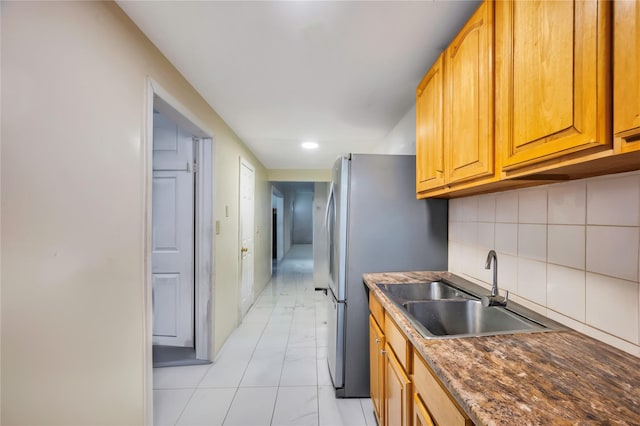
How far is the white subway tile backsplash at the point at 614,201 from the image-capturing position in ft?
2.54

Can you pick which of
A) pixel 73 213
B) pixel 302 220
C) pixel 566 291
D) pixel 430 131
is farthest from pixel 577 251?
pixel 302 220

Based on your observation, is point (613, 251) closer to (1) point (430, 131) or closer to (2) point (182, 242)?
(1) point (430, 131)

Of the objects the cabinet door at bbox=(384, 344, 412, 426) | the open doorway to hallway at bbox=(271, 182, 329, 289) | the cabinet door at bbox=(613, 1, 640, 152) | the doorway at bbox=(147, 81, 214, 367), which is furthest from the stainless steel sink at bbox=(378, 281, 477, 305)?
the doorway at bbox=(147, 81, 214, 367)

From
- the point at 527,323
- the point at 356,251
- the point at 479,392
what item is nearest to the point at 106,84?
the point at 356,251

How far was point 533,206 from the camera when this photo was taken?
113cm

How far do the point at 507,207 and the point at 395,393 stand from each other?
3.43 feet

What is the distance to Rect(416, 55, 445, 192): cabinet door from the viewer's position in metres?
1.34

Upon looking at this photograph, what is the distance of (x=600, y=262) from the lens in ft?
2.83

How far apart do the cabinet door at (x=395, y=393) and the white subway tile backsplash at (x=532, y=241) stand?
758mm

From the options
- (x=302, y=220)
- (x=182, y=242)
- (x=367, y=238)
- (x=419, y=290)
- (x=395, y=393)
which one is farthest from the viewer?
(x=302, y=220)

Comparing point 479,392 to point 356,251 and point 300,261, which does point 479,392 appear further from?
point 300,261

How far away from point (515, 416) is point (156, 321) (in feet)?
9.09

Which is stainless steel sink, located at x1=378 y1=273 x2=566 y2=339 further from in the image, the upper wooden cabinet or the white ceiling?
the white ceiling

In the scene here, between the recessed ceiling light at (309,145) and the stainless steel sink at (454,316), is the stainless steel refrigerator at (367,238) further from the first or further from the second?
the recessed ceiling light at (309,145)
